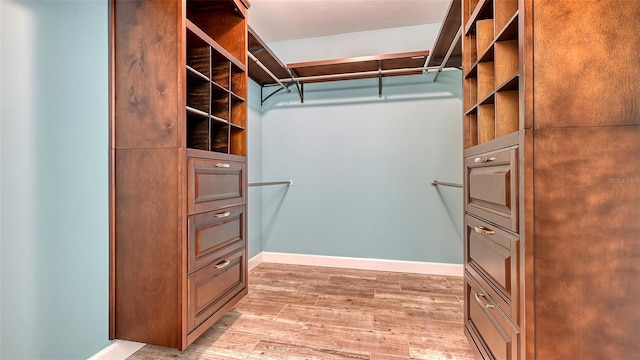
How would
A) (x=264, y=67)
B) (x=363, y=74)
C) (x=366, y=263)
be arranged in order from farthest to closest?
(x=366, y=263)
(x=363, y=74)
(x=264, y=67)

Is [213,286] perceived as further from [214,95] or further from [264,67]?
[264,67]

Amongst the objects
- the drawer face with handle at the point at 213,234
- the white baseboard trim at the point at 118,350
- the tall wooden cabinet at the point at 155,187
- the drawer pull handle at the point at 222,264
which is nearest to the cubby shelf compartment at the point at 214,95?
the tall wooden cabinet at the point at 155,187

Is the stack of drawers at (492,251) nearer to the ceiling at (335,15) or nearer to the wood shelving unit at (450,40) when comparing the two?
the wood shelving unit at (450,40)

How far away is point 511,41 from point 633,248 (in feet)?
2.87

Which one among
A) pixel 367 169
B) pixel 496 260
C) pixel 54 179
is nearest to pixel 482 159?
pixel 496 260

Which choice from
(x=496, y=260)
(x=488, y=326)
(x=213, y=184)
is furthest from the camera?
(x=213, y=184)

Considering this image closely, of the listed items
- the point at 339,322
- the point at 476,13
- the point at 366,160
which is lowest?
the point at 339,322

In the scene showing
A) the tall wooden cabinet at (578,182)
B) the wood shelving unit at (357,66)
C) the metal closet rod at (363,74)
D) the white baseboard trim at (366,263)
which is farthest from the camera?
the white baseboard trim at (366,263)

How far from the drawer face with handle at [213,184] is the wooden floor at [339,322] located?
2.64 ft

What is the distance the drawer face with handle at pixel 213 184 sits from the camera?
1436 millimetres

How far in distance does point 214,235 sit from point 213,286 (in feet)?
0.96

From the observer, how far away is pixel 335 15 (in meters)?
2.66

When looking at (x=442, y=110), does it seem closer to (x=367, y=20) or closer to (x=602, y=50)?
(x=367, y=20)

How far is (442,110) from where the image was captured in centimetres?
279
